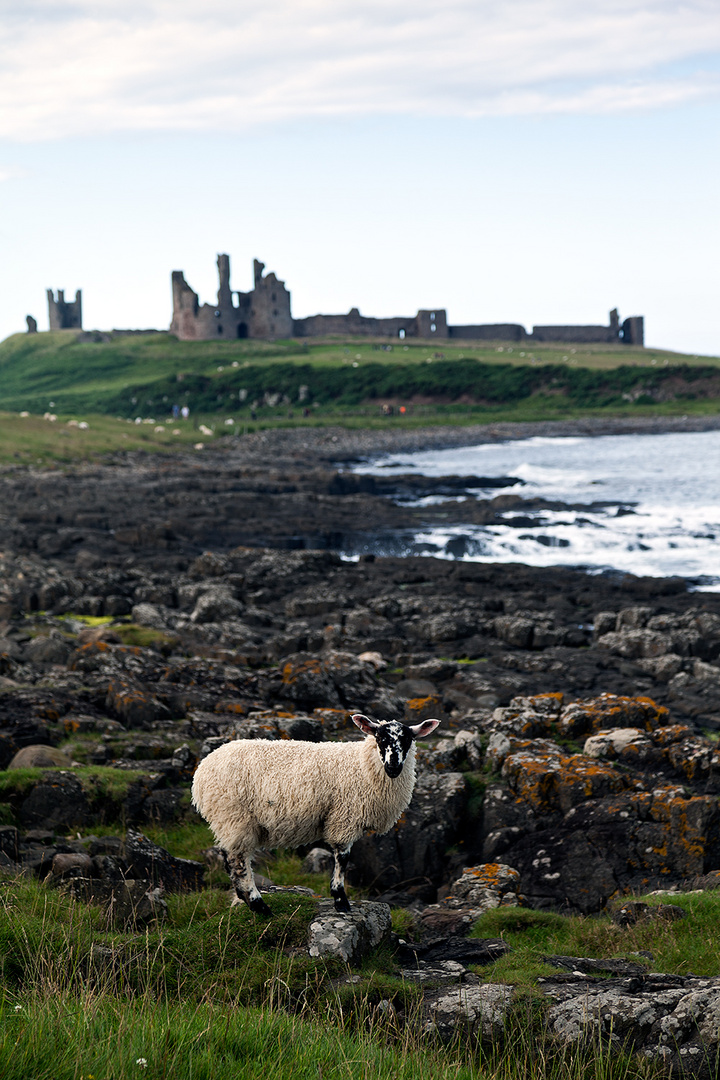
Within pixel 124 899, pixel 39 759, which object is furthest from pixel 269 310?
pixel 124 899

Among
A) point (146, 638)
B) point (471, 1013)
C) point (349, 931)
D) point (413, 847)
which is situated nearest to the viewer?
point (471, 1013)

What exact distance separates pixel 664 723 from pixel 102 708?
8.99 meters

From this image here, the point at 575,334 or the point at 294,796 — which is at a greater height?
the point at 575,334

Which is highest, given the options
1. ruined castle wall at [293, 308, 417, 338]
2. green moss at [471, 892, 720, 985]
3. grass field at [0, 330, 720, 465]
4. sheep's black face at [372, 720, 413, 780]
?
ruined castle wall at [293, 308, 417, 338]

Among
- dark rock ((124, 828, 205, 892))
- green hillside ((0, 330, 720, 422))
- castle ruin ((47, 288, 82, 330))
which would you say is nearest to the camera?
dark rock ((124, 828, 205, 892))

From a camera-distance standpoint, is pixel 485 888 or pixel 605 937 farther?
pixel 485 888

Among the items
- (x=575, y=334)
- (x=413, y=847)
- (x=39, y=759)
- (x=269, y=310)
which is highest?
(x=269, y=310)

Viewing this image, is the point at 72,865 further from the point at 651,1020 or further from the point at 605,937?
the point at 651,1020

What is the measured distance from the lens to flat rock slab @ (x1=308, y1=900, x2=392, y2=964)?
23.3 feet

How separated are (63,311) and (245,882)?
672 feet

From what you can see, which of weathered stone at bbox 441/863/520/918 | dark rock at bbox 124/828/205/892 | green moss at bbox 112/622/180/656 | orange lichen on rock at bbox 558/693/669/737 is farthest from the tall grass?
green moss at bbox 112/622/180/656

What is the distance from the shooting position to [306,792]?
8.59 metres

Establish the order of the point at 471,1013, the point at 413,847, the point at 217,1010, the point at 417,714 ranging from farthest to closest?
the point at 417,714 < the point at 413,847 < the point at 471,1013 < the point at 217,1010

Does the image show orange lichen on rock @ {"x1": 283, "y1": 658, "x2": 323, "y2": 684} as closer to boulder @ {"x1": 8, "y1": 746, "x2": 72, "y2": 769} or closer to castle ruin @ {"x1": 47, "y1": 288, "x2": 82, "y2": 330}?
boulder @ {"x1": 8, "y1": 746, "x2": 72, "y2": 769}
